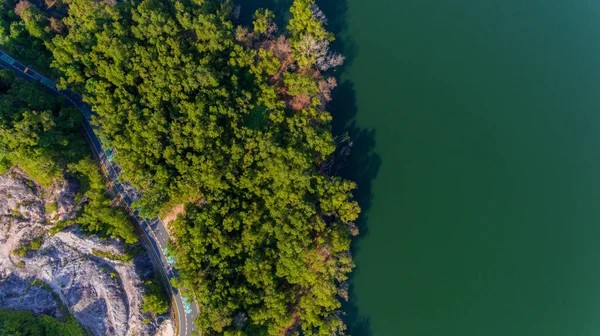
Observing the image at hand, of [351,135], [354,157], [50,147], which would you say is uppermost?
[351,135]

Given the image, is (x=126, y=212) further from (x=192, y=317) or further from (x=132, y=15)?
(x=132, y=15)

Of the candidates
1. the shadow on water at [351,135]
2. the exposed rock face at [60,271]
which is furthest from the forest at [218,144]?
the shadow on water at [351,135]

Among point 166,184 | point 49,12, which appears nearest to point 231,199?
point 166,184

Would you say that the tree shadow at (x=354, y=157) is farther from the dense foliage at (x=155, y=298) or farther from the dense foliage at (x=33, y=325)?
the dense foliage at (x=33, y=325)

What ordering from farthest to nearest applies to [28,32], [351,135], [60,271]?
[351,135]
[28,32]
[60,271]

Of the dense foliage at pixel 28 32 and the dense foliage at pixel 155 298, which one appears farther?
the dense foliage at pixel 28 32

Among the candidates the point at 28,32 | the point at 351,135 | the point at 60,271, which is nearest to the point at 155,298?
the point at 60,271

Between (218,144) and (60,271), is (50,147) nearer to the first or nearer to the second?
(60,271)
